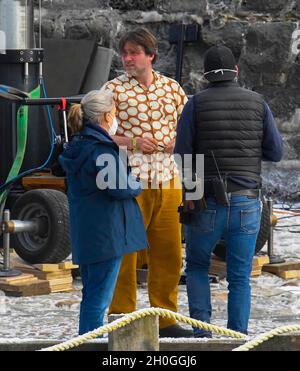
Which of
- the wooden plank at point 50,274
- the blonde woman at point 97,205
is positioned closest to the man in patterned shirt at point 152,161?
the blonde woman at point 97,205

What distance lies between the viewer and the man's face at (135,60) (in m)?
6.46

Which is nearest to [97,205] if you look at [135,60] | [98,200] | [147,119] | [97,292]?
[98,200]

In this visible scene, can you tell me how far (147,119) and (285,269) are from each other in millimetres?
2370

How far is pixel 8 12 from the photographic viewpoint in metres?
8.96

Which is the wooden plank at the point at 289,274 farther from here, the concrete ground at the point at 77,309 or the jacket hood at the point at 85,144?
the jacket hood at the point at 85,144

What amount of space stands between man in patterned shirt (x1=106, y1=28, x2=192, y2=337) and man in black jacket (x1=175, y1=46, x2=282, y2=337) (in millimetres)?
342

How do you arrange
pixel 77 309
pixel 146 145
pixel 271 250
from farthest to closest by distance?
pixel 271 250 < pixel 77 309 < pixel 146 145

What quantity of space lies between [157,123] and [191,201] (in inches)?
24.6

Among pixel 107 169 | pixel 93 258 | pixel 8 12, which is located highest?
pixel 8 12

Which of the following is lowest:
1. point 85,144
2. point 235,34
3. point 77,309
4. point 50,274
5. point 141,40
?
point 77,309

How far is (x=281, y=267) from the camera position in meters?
8.41

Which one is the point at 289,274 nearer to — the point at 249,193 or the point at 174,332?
the point at 174,332
